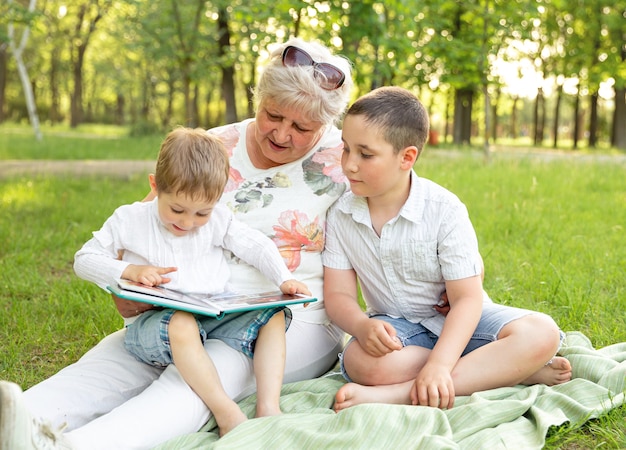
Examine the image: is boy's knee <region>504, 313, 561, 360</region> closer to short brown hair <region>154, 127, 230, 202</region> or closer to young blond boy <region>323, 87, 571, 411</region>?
young blond boy <region>323, 87, 571, 411</region>

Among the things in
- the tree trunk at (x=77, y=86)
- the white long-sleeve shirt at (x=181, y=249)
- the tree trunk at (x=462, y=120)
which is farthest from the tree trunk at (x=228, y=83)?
the white long-sleeve shirt at (x=181, y=249)

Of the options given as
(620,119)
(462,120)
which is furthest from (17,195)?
(620,119)

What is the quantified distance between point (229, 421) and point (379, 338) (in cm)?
62

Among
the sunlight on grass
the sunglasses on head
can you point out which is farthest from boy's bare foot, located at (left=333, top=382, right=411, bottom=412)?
the sunlight on grass

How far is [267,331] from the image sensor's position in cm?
255

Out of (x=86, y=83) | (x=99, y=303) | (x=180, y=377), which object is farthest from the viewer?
(x=86, y=83)

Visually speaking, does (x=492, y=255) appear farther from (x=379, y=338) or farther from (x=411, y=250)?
(x=379, y=338)

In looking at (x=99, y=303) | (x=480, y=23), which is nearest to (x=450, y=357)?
(x=99, y=303)

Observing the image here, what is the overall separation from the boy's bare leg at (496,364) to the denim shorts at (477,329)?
0.06 meters

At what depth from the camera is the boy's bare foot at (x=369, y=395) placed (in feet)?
8.41

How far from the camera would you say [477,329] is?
281cm

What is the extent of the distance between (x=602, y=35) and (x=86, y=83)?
31958 mm

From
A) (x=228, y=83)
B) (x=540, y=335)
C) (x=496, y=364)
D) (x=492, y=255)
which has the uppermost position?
(x=228, y=83)

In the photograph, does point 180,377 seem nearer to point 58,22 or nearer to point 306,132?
point 306,132
